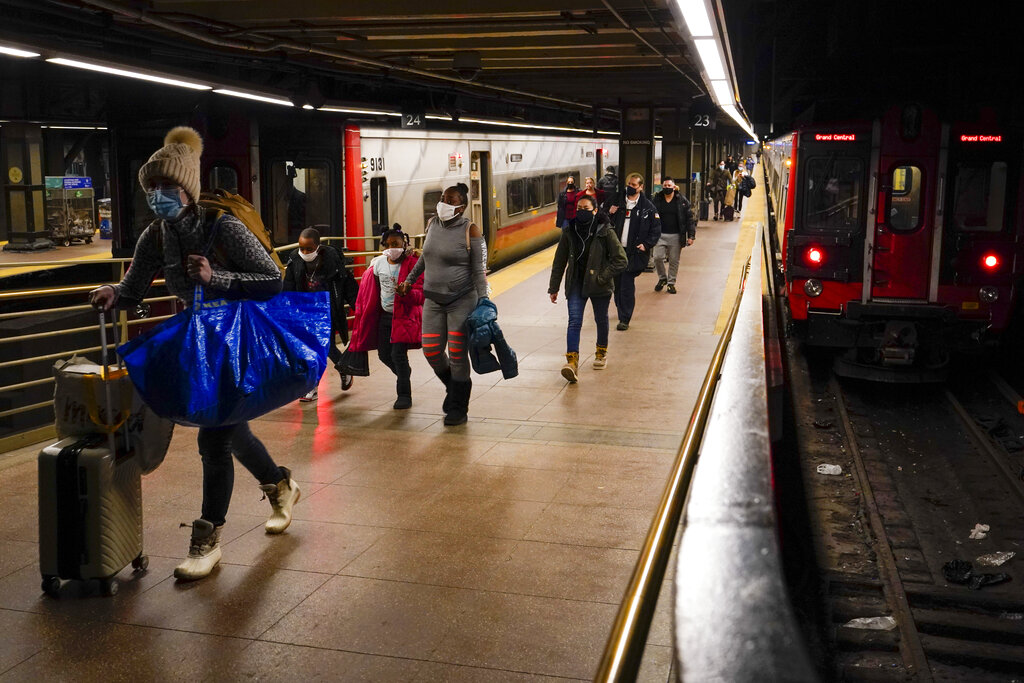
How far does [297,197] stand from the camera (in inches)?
530

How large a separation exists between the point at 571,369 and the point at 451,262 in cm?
206

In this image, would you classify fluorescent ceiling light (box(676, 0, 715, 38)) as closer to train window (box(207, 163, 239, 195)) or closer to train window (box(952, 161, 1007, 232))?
train window (box(952, 161, 1007, 232))

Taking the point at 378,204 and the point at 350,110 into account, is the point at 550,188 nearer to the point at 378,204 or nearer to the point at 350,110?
the point at 378,204

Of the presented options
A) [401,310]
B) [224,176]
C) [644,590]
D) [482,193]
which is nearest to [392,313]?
[401,310]

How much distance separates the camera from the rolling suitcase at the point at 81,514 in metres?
4.51

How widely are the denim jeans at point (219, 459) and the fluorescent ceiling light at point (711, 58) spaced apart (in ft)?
14.9

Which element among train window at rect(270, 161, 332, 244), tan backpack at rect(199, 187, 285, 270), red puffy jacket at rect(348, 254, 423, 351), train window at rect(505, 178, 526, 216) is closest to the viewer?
tan backpack at rect(199, 187, 285, 270)

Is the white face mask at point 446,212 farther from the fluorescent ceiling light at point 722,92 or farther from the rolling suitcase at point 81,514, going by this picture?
the fluorescent ceiling light at point 722,92

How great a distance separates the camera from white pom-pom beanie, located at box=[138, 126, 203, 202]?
4449 mm

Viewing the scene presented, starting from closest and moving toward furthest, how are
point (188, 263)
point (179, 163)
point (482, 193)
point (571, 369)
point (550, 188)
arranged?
point (188, 263), point (179, 163), point (571, 369), point (482, 193), point (550, 188)

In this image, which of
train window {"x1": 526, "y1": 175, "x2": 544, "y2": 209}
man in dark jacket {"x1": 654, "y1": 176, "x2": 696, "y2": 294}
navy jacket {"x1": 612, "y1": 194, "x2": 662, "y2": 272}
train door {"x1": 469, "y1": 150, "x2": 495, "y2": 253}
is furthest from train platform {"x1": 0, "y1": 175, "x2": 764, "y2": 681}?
train window {"x1": 526, "y1": 175, "x2": 544, "y2": 209}

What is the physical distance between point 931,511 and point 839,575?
1.58m

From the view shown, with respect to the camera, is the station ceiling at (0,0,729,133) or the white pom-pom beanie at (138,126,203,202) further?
the station ceiling at (0,0,729,133)

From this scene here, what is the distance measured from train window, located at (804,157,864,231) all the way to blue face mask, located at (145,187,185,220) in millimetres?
8358
